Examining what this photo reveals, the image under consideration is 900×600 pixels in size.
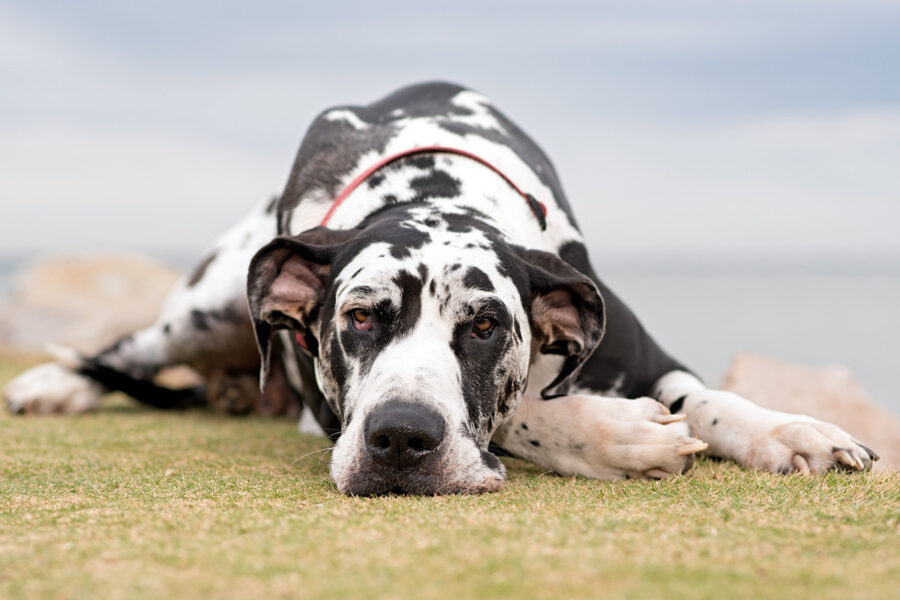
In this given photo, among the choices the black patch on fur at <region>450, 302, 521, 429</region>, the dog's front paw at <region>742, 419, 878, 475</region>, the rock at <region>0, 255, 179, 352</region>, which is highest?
the black patch on fur at <region>450, 302, 521, 429</region>

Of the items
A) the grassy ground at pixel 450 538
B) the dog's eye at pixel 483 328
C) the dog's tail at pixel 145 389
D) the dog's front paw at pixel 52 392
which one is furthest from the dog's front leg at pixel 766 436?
the dog's front paw at pixel 52 392

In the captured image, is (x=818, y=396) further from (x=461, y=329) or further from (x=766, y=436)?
(x=461, y=329)

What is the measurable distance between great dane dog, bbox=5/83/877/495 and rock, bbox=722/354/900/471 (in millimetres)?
1796

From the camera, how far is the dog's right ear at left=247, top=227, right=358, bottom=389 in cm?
322

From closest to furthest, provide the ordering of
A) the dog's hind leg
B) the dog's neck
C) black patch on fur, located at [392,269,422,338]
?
black patch on fur, located at [392,269,422,338]
the dog's neck
the dog's hind leg

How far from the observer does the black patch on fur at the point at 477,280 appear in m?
2.87

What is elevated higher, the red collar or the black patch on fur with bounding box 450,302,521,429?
the red collar

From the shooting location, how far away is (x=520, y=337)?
304 centimetres

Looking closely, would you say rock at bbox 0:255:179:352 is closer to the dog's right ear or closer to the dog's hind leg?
the dog's hind leg

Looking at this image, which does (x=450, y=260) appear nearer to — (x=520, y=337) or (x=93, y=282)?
(x=520, y=337)

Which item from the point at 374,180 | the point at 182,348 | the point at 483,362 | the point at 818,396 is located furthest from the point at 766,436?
the point at 182,348

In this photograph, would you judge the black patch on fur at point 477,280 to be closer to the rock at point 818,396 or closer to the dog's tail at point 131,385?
the rock at point 818,396

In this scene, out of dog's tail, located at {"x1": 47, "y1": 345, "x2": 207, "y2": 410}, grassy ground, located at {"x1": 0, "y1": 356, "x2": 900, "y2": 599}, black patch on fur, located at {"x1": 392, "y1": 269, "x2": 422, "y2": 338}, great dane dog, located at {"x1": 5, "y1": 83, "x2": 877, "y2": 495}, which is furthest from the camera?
dog's tail, located at {"x1": 47, "y1": 345, "x2": 207, "y2": 410}

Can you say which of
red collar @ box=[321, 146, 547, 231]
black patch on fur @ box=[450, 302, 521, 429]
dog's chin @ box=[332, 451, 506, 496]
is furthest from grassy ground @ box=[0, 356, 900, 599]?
red collar @ box=[321, 146, 547, 231]
